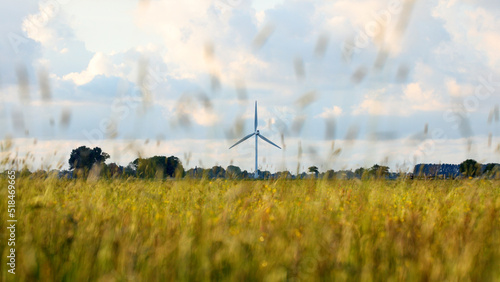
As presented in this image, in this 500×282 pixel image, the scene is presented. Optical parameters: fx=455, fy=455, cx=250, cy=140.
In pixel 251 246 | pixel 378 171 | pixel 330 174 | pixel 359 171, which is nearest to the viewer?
pixel 251 246

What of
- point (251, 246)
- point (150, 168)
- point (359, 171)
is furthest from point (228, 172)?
point (251, 246)

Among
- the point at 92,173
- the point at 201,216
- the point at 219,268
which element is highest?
the point at 92,173

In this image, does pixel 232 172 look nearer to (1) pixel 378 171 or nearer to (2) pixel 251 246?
(1) pixel 378 171

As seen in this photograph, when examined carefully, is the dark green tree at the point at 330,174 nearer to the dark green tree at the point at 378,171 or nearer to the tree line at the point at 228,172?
the tree line at the point at 228,172

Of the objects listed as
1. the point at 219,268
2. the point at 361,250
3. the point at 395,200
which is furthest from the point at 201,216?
the point at 395,200

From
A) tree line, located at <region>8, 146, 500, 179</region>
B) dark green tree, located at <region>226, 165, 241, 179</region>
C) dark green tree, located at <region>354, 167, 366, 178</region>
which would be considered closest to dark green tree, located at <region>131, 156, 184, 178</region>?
tree line, located at <region>8, 146, 500, 179</region>

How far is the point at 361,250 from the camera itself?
3992 millimetres

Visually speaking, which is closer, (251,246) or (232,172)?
(251,246)

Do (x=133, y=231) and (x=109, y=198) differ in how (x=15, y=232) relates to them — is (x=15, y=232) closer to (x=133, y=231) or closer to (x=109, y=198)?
(x=133, y=231)

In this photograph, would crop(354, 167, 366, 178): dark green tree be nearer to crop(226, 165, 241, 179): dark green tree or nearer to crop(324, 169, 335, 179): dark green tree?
crop(324, 169, 335, 179): dark green tree

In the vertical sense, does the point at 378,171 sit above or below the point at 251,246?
above

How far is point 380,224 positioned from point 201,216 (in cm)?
208

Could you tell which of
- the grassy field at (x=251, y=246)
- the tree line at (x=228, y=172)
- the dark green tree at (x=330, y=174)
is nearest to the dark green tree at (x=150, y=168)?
the tree line at (x=228, y=172)

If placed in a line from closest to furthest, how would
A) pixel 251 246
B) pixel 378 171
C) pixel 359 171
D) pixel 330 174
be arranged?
pixel 251 246 < pixel 330 174 < pixel 359 171 < pixel 378 171
